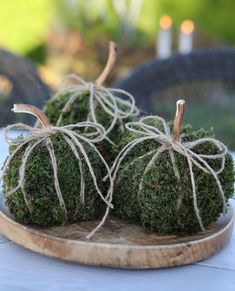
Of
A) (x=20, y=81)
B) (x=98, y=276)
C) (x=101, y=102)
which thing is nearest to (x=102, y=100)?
(x=101, y=102)

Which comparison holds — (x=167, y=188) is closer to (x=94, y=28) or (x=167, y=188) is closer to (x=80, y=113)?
(x=80, y=113)

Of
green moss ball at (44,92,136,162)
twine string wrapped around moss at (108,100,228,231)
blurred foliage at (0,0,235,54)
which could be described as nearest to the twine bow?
twine string wrapped around moss at (108,100,228,231)

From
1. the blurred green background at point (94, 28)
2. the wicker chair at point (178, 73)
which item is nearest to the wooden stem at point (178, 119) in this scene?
the wicker chair at point (178, 73)

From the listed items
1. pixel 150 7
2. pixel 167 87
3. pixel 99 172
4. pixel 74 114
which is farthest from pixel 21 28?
pixel 99 172

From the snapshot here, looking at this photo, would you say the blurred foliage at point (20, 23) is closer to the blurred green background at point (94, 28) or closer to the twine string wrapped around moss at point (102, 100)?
the blurred green background at point (94, 28)

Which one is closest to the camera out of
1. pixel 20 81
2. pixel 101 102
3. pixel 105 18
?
pixel 101 102

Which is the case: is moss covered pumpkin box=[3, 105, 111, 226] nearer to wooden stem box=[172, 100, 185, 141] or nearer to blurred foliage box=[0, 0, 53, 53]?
wooden stem box=[172, 100, 185, 141]
